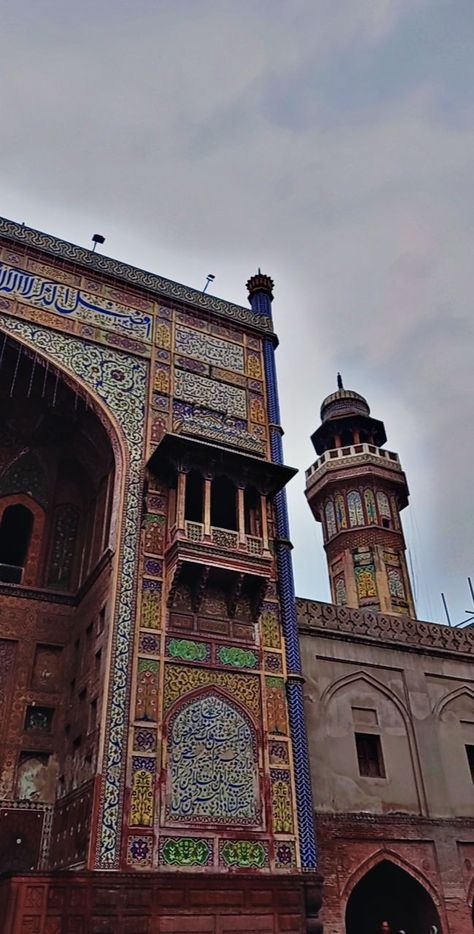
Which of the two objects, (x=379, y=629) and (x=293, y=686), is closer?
(x=293, y=686)

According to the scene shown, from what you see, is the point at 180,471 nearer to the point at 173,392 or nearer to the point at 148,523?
the point at 148,523

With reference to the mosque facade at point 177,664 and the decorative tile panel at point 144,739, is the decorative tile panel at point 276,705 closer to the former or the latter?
the mosque facade at point 177,664

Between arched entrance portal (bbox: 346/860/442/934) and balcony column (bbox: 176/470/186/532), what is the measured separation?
625 centimetres

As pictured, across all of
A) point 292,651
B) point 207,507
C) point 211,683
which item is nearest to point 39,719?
point 211,683

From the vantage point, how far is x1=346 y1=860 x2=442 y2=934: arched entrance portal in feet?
39.0

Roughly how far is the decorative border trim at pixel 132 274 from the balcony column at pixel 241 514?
514cm

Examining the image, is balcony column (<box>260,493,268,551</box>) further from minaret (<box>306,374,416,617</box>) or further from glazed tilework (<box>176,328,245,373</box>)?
minaret (<box>306,374,416,617</box>)

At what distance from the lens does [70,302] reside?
14484mm

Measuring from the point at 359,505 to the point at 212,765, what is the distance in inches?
519

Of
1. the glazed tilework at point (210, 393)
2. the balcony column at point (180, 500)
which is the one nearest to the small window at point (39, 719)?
the balcony column at point (180, 500)

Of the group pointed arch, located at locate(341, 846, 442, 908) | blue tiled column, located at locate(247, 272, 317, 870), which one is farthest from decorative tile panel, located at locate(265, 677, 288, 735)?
pointed arch, located at locate(341, 846, 442, 908)

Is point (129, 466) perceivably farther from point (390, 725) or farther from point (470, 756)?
point (470, 756)

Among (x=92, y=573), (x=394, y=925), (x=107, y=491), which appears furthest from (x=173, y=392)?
(x=394, y=925)

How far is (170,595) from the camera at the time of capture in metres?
11.3
